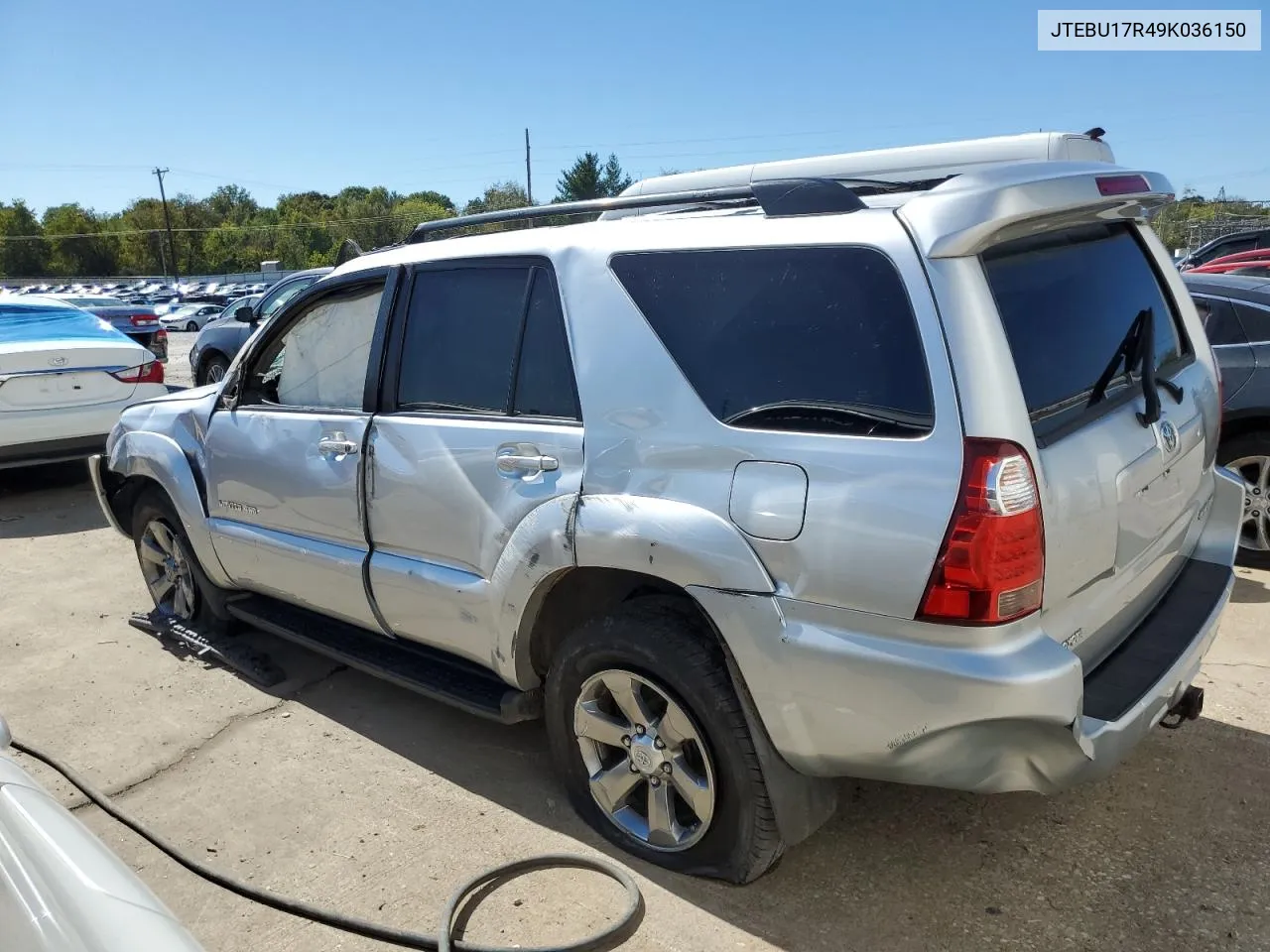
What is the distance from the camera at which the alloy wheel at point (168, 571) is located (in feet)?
16.0

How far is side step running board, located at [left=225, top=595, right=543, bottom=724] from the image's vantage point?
3.29 metres

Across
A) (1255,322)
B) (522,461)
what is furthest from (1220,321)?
(522,461)

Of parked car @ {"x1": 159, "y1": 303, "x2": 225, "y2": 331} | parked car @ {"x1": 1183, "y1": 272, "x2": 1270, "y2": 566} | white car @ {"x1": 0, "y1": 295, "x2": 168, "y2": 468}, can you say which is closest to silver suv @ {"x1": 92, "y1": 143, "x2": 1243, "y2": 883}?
parked car @ {"x1": 1183, "y1": 272, "x2": 1270, "y2": 566}

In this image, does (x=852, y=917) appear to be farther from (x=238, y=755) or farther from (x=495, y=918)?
(x=238, y=755)

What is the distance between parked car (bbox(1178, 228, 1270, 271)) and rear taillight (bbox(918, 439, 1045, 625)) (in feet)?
48.8

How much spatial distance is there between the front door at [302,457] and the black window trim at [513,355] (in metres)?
0.11

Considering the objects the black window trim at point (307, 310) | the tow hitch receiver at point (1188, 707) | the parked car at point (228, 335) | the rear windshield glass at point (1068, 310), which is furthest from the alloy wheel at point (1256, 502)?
the parked car at point (228, 335)

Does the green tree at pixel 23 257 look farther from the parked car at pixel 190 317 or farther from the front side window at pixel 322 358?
the front side window at pixel 322 358

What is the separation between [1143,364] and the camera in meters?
2.85

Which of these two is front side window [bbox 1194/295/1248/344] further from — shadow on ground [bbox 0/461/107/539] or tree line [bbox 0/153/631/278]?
tree line [bbox 0/153/631/278]

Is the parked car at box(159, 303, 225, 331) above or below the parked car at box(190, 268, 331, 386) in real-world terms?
below

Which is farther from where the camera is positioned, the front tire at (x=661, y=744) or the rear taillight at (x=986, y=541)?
the front tire at (x=661, y=744)

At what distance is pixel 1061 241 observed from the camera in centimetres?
276

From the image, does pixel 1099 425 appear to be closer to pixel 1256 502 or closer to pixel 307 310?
pixel 307 310
